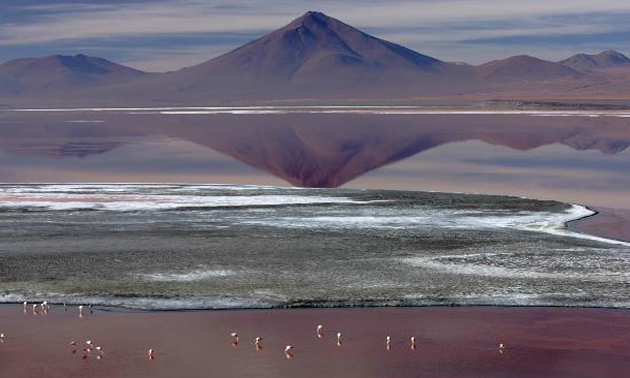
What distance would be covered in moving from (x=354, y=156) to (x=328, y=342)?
129 ft

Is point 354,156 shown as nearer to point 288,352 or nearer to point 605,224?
point 605,224

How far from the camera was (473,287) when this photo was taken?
21844mm

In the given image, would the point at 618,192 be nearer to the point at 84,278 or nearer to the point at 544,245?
the point at 544,245

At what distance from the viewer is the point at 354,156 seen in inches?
2255

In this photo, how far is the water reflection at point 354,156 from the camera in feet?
145

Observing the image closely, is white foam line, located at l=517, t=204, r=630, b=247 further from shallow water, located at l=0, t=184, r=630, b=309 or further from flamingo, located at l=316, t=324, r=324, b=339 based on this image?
flamingo, located at l=316, t=324, r=324, b=339

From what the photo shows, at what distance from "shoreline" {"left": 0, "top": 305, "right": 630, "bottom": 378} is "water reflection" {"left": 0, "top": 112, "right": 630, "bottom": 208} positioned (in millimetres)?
17410

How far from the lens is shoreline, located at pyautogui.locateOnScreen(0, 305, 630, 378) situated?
1659cm

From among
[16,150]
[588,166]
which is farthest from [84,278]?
[16,150]

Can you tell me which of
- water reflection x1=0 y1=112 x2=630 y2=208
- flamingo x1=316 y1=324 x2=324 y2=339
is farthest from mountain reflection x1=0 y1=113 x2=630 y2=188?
flamingo x1=316 y1=324 x2=324 y2=339

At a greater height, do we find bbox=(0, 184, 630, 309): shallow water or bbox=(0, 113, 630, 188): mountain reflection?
bbox=(0, 113, 630, 188): mountain reflection

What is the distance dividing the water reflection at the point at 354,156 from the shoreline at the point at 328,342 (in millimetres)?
17410

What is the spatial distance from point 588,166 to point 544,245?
25181 millimetres

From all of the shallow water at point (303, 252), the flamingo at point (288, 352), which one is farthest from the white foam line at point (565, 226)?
the flamingo at point (288, 352)
